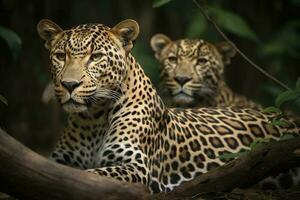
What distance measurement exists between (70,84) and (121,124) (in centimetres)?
80

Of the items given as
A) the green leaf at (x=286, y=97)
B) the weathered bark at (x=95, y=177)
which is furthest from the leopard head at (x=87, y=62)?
the green leaf at (x=286, y=97)

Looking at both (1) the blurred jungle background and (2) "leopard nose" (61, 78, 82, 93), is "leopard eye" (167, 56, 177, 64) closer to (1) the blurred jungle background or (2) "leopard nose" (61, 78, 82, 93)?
(1) the blurred jungle background

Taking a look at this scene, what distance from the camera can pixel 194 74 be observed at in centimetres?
1259

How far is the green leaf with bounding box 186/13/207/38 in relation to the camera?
1538 cm

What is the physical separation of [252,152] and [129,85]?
2098 mm

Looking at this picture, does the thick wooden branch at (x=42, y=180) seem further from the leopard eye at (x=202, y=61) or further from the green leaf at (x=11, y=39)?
the leopard eye at (x=202, y=61)

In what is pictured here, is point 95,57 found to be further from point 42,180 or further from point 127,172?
point 42,180

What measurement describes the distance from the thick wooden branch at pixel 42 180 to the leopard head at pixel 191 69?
205 inches

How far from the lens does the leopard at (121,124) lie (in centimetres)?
888

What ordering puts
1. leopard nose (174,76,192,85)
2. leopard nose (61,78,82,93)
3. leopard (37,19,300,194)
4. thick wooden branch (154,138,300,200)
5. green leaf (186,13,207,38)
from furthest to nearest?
1. green leaf (186,13,207,38)
2. leopard nose (174,76,192,85)
3. leopard (37,19,300,194)
4. leopard nose (61,78,82,93)
5. thick wooden branch (154,138,300,200)

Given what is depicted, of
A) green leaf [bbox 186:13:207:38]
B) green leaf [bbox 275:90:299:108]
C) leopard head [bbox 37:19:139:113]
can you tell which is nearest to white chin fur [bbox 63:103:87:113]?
leopard head [bbox 37:19:139:113]

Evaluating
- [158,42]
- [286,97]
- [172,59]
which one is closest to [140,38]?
[158,42]

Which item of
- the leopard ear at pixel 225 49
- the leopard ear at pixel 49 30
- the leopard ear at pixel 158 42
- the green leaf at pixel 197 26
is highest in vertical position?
the green leaf at pixel 197 26

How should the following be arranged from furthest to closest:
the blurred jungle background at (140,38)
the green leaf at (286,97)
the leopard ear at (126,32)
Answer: the blurred jungle background at (140,38) → the leopard ear at (126,32) → the green leaf at (286,97)
